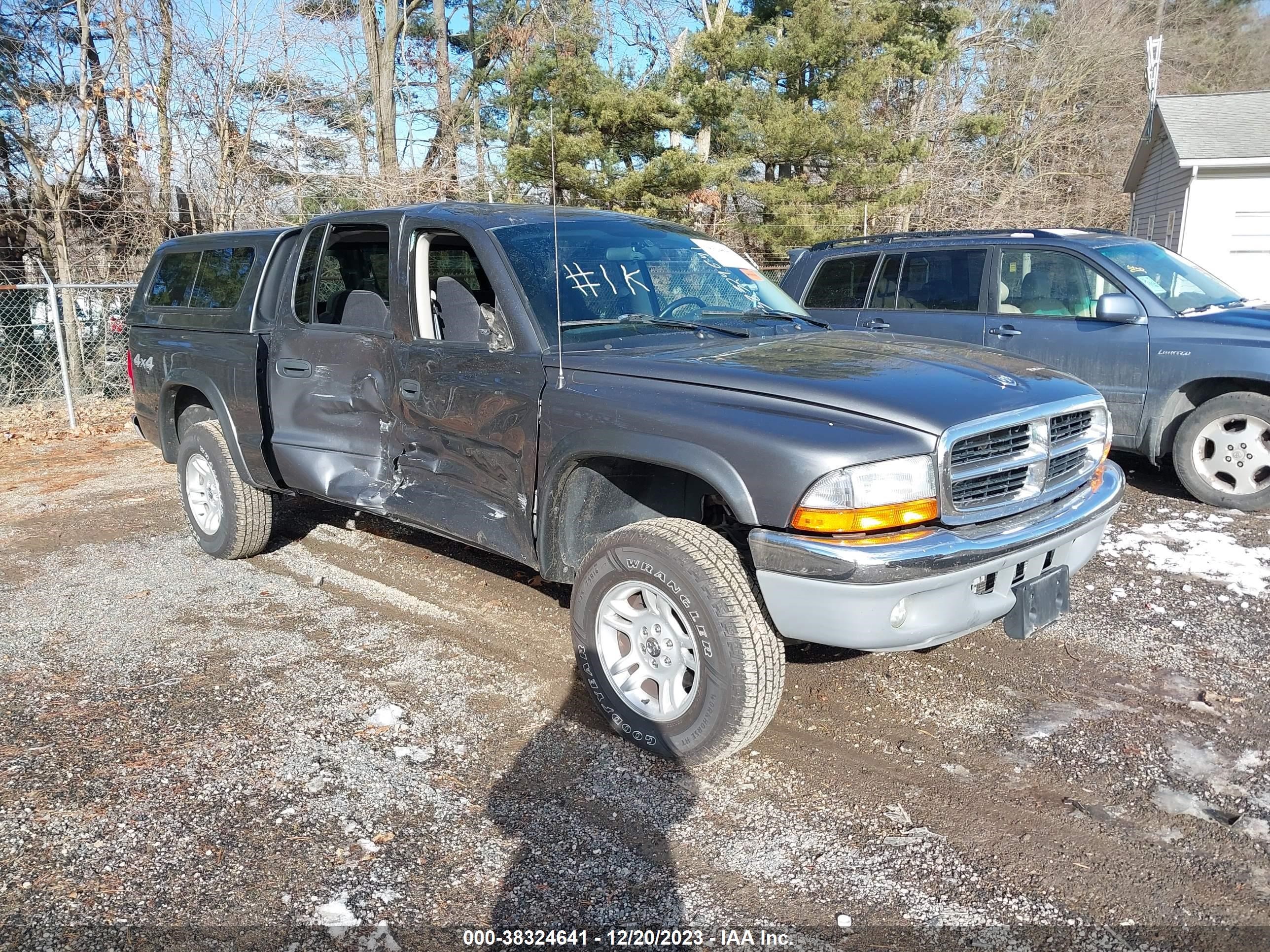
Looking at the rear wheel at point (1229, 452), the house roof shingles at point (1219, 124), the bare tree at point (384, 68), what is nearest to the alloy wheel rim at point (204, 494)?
the rear wheel at point (1229, 452)

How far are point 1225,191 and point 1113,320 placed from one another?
12.8m

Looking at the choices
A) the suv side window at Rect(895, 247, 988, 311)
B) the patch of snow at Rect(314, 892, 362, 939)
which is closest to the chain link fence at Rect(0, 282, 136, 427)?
the suv side window at Rect(895, 247, 988, 311)

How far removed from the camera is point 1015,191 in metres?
26.6

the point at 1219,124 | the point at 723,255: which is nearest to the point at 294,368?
the point at 723,255

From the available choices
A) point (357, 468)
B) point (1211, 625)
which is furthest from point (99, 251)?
point (1211, 625)

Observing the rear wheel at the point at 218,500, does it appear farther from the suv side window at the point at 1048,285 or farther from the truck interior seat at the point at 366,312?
the suv side window at the point at 1048,285

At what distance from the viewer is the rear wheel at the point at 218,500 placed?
5.43m

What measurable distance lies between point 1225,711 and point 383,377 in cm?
377

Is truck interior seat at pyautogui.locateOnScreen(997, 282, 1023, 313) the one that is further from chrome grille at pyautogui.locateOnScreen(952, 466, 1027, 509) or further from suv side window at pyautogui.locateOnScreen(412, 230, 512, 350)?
suv side window at pyautogui.locateOnScreen(412, 230, 512, 350)

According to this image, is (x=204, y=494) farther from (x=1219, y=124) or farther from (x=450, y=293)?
(x=1219, y=124)

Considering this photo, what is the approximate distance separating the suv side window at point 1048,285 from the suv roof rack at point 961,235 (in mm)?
179

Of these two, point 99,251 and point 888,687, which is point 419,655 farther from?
point 99,251

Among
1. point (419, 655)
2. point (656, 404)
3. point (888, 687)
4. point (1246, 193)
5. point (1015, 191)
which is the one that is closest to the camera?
point (656, 404)

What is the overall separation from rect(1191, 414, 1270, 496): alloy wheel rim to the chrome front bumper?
4.02m
